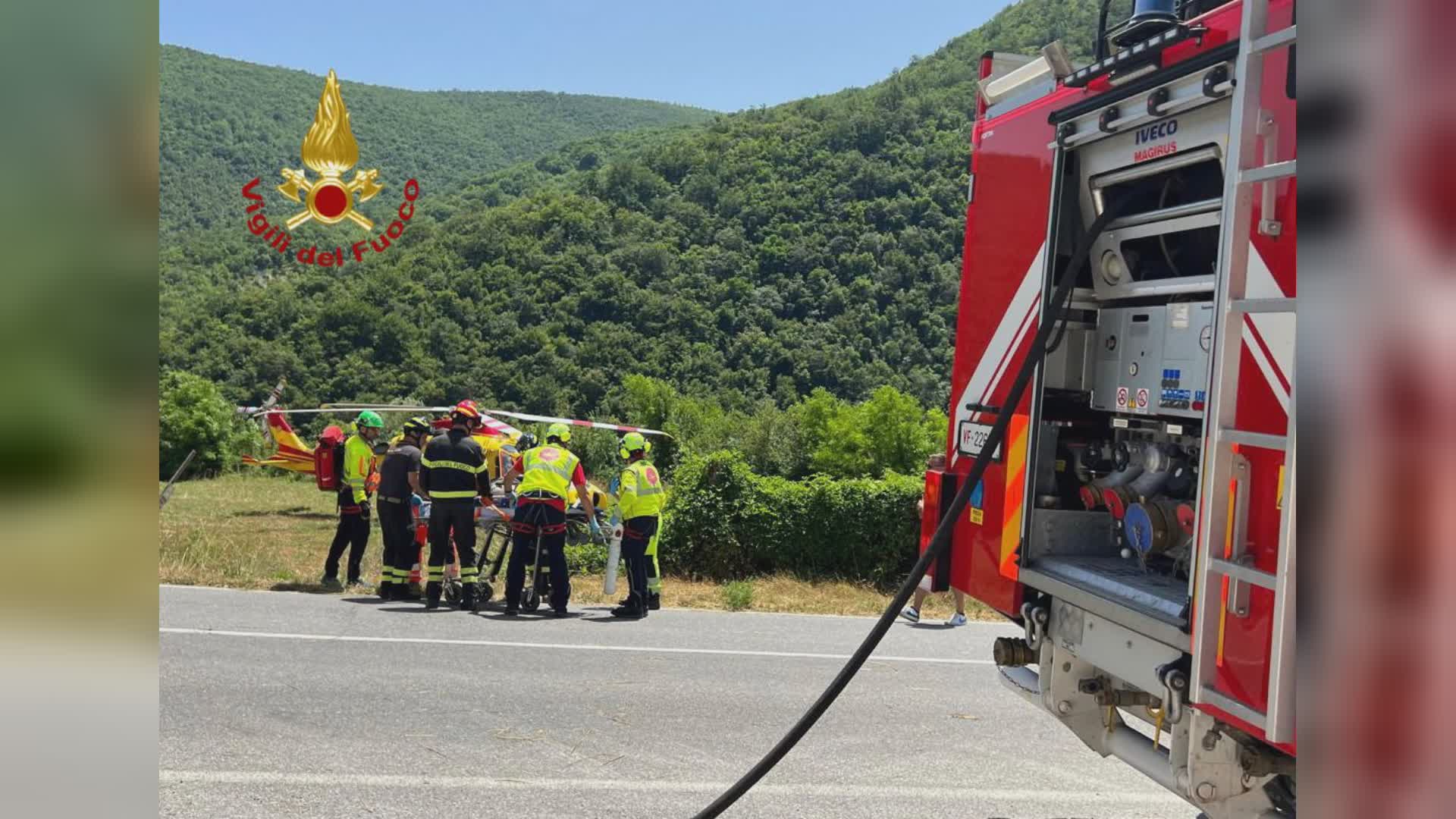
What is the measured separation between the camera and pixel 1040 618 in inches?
171

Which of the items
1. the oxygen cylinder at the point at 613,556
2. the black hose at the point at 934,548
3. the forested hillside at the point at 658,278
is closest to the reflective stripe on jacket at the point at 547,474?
the oxygen cylinder at the point at 613,556

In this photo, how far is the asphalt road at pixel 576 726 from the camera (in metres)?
5.20

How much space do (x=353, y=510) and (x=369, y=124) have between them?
83.4 meters

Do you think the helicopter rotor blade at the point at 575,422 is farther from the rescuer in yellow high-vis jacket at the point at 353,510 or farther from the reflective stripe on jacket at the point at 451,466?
the reflective stripe on jacket at the point at 451,466

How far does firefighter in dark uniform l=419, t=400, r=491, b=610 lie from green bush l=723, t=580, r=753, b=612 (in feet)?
8.21

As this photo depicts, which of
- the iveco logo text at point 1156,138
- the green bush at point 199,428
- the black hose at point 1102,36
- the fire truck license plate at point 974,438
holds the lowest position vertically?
the green bush at point 199,428

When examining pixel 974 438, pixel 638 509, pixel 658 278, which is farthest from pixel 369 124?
pixel 974 438

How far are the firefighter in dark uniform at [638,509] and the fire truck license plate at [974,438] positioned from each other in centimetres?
550

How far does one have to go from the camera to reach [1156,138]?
3957 millimetres

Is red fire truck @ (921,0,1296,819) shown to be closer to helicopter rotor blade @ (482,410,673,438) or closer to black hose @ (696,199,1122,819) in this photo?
black hose @ (696,199,1122,819)

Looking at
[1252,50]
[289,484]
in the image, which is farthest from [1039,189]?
[289,484]

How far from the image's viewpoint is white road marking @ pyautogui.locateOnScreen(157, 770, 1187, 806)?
17.1 feet

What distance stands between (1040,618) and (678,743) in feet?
8.10
